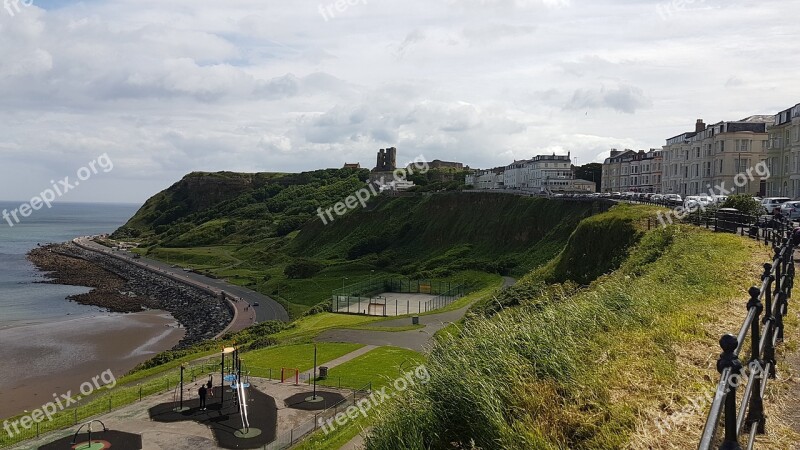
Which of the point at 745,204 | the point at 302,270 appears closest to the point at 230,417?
the point at 745,204

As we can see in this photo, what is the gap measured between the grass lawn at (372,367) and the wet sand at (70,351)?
879 inches

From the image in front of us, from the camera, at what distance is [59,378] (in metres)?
45.1

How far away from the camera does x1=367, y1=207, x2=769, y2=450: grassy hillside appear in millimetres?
6516

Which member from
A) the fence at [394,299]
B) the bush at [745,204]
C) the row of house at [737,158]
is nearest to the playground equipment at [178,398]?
the fence at [394,299]

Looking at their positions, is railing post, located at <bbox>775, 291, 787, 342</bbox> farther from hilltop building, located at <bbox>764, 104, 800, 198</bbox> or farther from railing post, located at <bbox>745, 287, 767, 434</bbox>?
hilltop building, located at <bbox>764, 104, 800, 198</bbox>

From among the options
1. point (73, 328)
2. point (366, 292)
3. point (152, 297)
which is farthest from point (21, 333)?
point (366, 292)

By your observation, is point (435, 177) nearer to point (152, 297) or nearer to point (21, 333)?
point (152, 297)

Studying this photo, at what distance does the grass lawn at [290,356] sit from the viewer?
120ft

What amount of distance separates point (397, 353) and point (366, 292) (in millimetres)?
29835

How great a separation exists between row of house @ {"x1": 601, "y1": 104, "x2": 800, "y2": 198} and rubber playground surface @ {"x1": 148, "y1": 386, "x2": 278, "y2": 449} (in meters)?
41.1

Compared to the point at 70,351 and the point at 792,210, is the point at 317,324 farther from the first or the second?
the point at 792,210

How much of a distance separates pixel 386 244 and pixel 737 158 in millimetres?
56195

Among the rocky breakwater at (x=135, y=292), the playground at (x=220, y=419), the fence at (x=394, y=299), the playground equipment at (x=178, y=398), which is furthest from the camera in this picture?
the rocky breakwater at (x=135, y=292)

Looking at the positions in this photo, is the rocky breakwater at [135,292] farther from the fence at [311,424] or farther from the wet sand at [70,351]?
the fence at [311,424]
